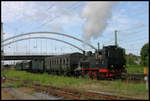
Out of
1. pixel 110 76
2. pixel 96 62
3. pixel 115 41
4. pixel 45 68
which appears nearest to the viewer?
pixel 110 76

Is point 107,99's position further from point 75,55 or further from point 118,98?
point 75,55

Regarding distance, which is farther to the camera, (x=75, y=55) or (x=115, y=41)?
(x=115, y=41)

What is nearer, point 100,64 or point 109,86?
point 109,86

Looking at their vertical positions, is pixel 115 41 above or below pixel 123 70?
above

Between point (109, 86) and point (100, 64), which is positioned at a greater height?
point (100, 64)

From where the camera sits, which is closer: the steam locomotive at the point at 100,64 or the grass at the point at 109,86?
the grass at the point at 109,86

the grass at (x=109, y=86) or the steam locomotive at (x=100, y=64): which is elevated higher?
the steam locomotive at (x=100, y=64)

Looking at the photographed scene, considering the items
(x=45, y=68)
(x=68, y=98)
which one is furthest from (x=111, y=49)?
(x=45, y=68)

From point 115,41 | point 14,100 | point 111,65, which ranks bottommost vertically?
point 14,100

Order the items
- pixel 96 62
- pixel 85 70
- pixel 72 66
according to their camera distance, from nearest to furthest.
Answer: pixel 96 62 < pixel 85 70 < pixel 72 66

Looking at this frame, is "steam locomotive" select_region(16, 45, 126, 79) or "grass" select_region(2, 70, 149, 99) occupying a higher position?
"steam locomotive" select_region(16, 45, 126, 79)

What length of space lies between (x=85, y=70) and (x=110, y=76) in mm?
4069

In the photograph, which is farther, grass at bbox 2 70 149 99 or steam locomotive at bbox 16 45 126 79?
steam locomotive at bbox 16 45 126 79

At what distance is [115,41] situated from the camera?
43219mm
